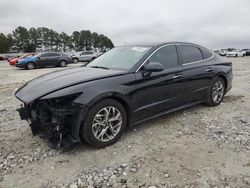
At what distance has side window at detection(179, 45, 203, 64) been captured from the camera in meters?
4.68

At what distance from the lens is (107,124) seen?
3477 mm

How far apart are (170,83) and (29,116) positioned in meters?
2.33

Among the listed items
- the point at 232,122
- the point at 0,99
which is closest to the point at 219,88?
the point at 232,122

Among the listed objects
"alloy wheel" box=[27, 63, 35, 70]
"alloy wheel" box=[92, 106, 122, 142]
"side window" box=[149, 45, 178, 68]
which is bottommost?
"alloy wheel" box=[92, 106, 122, 142]

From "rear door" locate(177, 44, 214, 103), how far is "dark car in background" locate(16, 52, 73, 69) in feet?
51.5

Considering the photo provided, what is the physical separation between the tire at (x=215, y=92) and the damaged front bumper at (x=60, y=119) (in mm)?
3149

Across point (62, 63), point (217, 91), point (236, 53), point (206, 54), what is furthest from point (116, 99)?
point (236, 53)

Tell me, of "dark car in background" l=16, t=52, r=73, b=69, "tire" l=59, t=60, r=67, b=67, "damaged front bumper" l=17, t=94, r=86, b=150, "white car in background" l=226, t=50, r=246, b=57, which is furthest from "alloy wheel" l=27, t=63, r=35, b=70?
"white car in background" l=226, t=50, r=246, b=57

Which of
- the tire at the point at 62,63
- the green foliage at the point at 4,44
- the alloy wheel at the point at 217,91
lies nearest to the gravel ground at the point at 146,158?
the alloy wheel at the point at 217,91

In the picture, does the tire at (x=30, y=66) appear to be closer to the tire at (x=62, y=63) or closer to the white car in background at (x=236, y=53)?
the tire at (x=62, y=63)

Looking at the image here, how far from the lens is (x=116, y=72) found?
12.3ft

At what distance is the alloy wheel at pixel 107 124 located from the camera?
3361 millimetres

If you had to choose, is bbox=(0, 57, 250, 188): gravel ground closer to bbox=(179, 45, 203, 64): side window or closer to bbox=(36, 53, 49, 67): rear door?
bbox=(179, 45, 203, 64): side window

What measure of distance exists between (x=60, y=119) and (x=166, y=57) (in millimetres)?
2248
